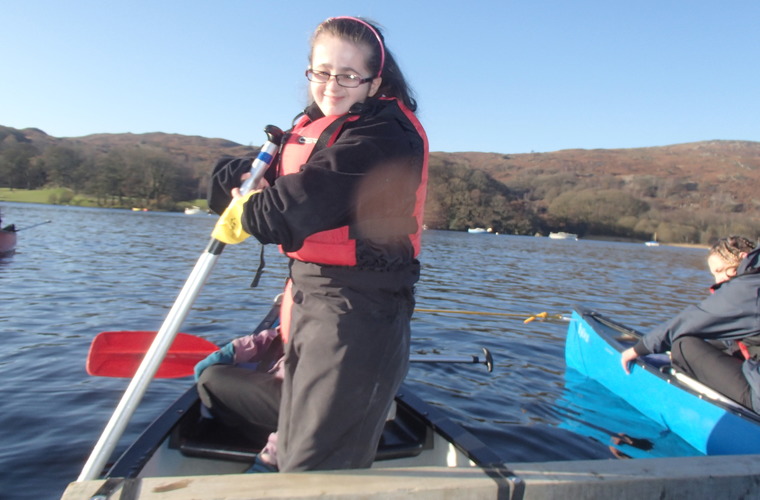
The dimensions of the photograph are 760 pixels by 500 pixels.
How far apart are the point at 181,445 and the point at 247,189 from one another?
4.89ft

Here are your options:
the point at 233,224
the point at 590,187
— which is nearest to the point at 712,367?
the point at 233,224

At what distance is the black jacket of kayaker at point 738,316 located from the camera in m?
4.19

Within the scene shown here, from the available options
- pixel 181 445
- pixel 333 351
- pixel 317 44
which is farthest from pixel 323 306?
pixel 181 445

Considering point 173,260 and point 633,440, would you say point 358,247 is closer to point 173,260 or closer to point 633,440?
point 633,440

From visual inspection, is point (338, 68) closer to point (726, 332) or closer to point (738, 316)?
point (738, 316)

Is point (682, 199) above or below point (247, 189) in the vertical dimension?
above

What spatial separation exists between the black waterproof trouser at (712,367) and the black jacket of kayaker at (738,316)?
10 centimetres

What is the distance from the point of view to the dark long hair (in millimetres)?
1977

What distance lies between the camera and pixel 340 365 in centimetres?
175

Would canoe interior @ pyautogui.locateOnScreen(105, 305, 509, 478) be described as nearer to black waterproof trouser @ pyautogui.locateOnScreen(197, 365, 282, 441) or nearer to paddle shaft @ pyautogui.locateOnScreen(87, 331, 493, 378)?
black waterproof trouser @ pyautogui.locateOnScreen(197, 365, 282, 441)

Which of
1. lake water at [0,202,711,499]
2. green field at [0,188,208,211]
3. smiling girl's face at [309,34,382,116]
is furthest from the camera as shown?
green field at [0,188,208,211]

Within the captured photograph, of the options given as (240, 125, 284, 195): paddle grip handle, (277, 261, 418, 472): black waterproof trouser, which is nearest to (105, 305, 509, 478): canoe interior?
(277, 261, 418, 472): black waterproof trouser

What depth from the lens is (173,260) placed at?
1769cm

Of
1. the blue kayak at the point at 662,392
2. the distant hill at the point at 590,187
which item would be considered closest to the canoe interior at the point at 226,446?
the blue kayak at the point at 662,392
